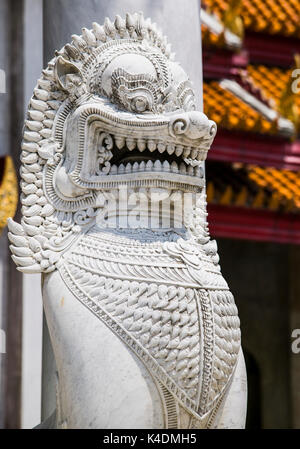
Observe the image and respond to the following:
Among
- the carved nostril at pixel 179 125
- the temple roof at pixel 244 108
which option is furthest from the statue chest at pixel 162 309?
the temple roof at pixel 244 108

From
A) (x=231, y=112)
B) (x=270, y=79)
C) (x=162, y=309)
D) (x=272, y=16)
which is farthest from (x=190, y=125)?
(x=272, y=16)

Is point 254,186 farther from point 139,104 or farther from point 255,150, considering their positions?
point 139,104

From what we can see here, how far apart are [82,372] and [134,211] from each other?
612 millimetres

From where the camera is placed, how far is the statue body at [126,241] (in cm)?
392

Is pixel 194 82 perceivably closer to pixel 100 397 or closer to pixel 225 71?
pixel 100 397

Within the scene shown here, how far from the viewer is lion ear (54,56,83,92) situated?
422 centimetres

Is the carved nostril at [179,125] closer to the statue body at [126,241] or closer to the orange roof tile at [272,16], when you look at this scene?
the statue body at [126,241]

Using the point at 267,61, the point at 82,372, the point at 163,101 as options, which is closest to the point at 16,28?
the point at 267,61

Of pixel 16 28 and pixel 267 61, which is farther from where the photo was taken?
pixel 267 61

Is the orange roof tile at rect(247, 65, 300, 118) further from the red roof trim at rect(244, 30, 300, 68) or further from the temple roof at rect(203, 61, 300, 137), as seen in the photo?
the temple roof at rect(203, 61, 300, 137)

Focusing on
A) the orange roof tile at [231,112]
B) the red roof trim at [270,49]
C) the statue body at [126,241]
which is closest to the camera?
the statue body at [126,241]

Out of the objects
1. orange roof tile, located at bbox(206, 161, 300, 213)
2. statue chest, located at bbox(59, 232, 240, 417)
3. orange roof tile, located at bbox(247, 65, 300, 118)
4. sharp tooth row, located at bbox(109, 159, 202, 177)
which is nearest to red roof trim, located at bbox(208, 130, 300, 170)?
orange roof tile, located at bbox(206, 161, 300, 213)

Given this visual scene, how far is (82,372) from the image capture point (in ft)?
12.8

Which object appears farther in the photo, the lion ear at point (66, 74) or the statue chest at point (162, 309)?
the lion ear at point (66, 74)
